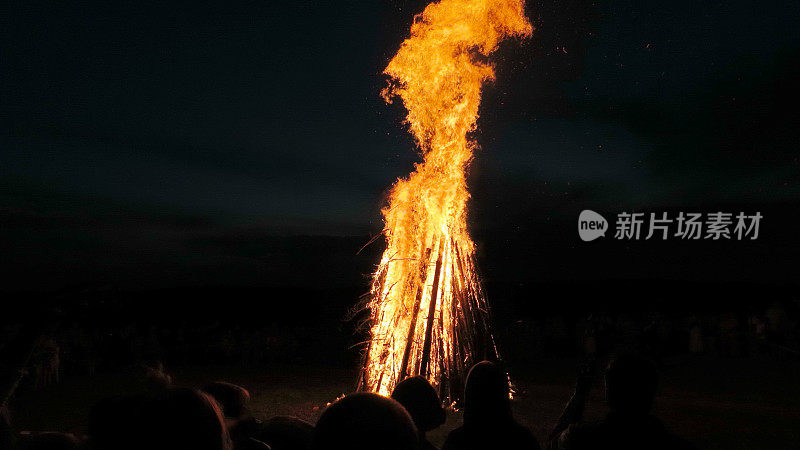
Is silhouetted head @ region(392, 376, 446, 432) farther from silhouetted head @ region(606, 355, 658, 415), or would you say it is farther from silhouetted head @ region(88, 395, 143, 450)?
silhouetted head @ region(88, 395, 143, 450)

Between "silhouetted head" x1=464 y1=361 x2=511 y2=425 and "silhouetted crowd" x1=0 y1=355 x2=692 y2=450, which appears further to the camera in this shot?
"silhouetted head" x1=464 y1=361 x2=511 y2=425

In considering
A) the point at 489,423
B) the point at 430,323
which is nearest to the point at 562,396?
the point at 430,323

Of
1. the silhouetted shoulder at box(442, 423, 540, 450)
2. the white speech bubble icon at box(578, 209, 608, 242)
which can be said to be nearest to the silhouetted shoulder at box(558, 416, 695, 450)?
the silhouetted shoulder at box(442, 423, 540, 450)

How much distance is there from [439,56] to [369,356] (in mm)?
5098

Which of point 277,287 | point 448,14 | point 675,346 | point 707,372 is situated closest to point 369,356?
point 448,14

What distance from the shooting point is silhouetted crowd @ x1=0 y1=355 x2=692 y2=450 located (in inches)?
56.7

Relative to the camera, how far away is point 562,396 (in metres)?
11.6

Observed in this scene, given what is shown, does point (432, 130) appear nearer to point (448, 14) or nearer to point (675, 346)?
point (448, 14)

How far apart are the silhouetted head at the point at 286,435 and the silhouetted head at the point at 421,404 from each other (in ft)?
1.94

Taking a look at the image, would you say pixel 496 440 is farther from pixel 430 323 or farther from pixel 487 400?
pixel 430 323

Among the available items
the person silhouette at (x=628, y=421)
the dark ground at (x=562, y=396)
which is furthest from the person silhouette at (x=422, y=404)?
the dark ground at (x=562, y=396)

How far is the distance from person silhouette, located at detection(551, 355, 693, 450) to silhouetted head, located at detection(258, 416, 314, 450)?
1.27m

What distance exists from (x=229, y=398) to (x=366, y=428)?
175cm

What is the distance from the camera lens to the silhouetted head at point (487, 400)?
2.88 metres
